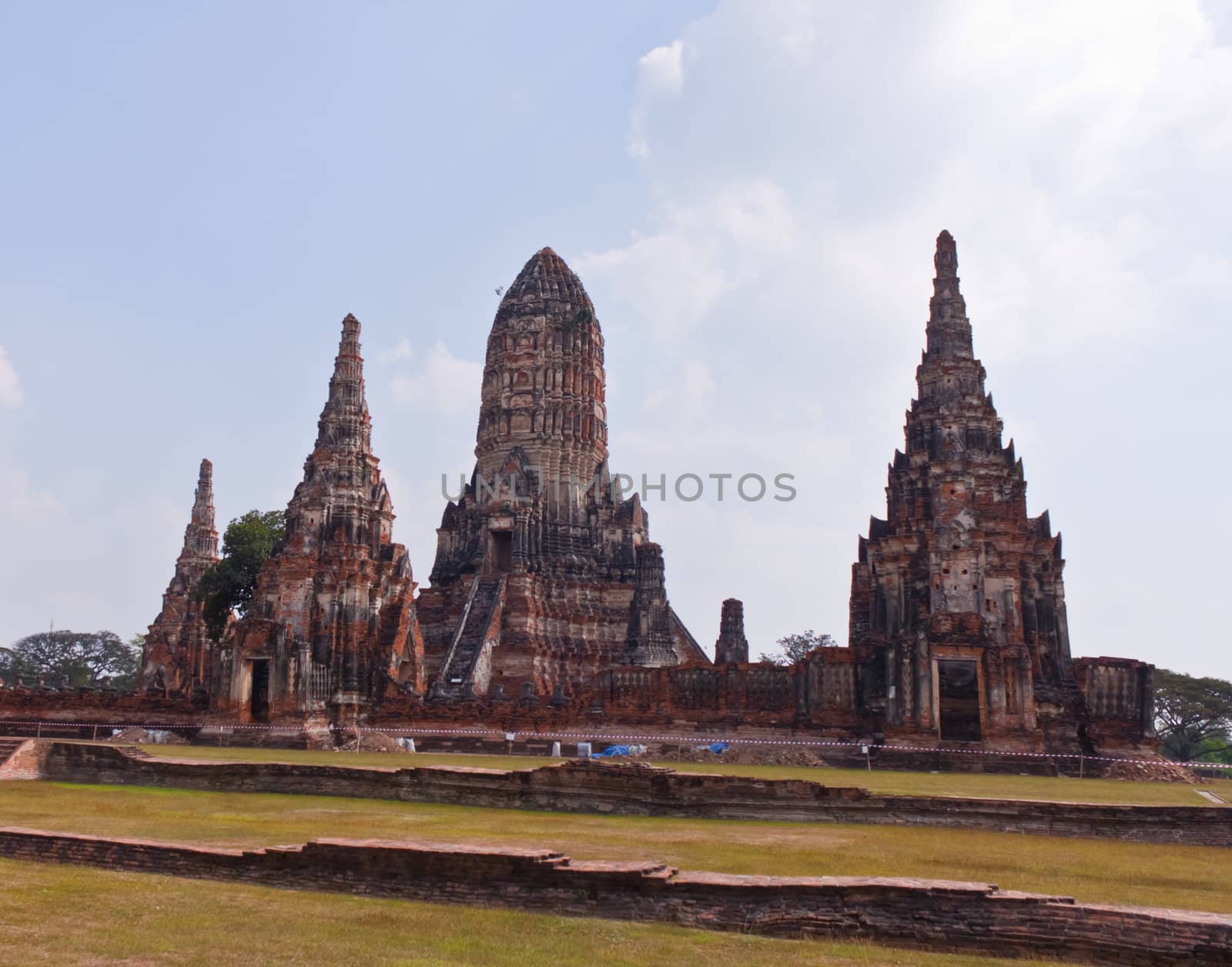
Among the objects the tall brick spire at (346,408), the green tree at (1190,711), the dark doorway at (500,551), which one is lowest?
the green tree at (1190,711)

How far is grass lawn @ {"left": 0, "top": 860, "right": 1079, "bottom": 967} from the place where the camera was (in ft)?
22.8

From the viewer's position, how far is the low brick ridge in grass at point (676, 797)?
13133mm

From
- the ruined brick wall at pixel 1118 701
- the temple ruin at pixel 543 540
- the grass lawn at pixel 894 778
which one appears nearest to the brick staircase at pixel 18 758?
the grass lawn at pixel 894 778

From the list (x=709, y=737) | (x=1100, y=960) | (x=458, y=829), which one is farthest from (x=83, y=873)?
(x=709, y=737)

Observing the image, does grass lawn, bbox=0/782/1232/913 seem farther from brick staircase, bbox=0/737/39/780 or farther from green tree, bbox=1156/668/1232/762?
green tree, bbox=1156/668/1232/762

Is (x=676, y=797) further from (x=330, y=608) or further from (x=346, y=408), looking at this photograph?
(x=346, y=408)

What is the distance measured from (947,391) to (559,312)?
74.9 ft

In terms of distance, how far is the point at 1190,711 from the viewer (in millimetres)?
56344

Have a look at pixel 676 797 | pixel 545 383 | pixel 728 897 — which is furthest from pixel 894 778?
pixel 545 383

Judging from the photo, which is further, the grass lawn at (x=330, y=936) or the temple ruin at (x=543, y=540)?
the temple ruin at (x=543, y=540)

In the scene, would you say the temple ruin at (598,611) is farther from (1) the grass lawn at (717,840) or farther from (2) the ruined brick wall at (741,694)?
(1) the grass lawn at (717,840)

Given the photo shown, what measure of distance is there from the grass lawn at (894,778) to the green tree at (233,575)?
18.3 metres

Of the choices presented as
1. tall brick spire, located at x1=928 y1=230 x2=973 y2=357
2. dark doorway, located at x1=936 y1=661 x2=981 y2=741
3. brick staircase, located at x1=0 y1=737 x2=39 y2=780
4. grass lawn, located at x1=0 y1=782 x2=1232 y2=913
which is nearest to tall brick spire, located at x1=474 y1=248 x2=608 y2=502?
tall brick spire, located at x1=928 y1=230 x2=973 y2=357

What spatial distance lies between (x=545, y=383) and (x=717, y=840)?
38655mm
